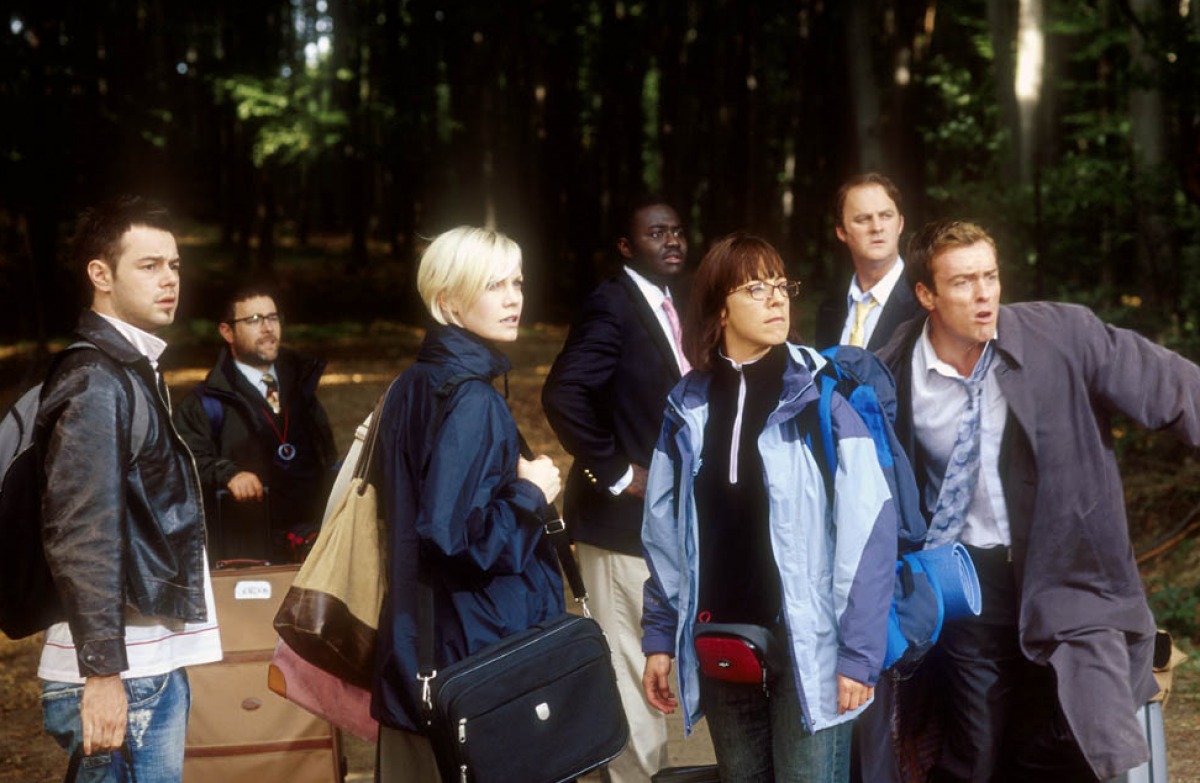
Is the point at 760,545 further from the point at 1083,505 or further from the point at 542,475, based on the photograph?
the point at 1083,505

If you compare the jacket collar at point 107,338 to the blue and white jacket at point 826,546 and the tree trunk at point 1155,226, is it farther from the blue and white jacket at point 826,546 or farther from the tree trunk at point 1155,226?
the tree trunk at point 1155,226

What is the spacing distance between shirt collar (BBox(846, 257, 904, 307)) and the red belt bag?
1991 mm

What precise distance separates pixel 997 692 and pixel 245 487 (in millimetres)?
3153

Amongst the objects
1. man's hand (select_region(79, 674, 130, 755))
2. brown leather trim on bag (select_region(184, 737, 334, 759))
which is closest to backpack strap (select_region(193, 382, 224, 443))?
brown leather trim on bag (select_region(184, 737, 334, 759))

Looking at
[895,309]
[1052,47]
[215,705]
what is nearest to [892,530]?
[895,309]

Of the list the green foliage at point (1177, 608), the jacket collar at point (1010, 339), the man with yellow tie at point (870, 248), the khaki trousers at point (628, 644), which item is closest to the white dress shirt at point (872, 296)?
the man with yellow tie at point (870, 248)

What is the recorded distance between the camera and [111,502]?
131 inches

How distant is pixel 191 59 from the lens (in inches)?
1393

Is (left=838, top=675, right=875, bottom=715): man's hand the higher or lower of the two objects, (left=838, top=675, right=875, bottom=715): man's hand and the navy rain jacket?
the lower

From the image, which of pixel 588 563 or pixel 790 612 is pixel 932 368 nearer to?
pixel 790 612

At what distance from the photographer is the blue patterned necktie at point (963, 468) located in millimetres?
4027

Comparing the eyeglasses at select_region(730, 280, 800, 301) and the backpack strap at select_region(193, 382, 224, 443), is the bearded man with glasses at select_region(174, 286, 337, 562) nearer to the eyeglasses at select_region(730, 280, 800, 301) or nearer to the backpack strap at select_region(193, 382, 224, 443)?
the backpack strap at select_region(193, 382, 224, 443)

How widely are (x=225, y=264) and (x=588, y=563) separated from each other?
32325 millimetres

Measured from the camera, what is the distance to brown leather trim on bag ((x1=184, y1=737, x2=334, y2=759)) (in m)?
5.07
